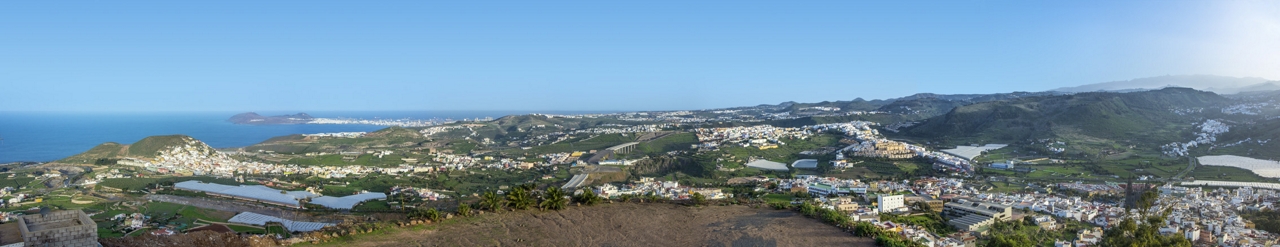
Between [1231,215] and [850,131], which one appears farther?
[850,131]

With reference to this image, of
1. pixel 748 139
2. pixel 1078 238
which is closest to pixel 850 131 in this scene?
pixel 748 139

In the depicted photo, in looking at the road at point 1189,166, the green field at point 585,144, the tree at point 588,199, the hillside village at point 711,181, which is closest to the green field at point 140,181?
the hillside village at point 711,181

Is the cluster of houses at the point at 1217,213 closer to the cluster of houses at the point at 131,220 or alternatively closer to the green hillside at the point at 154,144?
the cluster of houses at the point at 131,220

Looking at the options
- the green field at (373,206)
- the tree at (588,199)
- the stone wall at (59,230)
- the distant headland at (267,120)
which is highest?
the stone wall at (59,230)

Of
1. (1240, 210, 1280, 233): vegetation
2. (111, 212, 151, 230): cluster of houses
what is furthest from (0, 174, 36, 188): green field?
(1240, 210, 1280, 233): vegetation

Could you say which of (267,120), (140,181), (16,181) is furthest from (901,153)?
(267,120)

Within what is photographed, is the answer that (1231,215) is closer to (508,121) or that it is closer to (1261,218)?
(1261,218)

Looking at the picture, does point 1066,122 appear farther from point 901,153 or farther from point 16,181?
point 16,181
